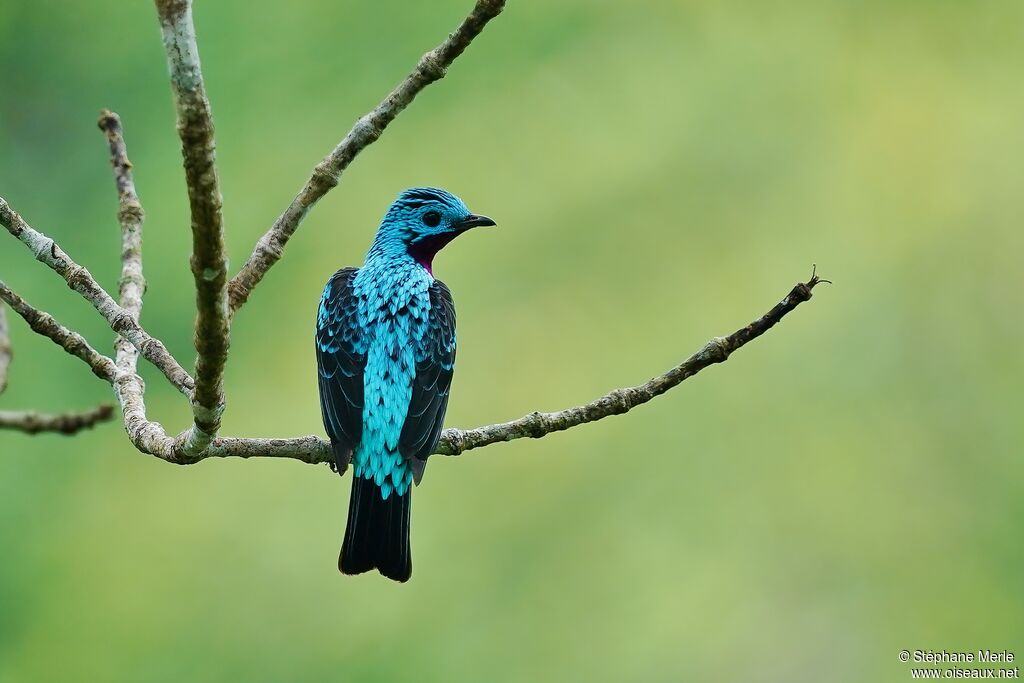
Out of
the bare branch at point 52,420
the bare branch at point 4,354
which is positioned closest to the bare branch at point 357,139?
the bare branch at point 52,420

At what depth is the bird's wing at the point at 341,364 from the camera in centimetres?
551

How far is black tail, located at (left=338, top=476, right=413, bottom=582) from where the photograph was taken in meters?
5.55

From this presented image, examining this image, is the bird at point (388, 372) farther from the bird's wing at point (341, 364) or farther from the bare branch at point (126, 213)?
the bare branch at point (126, 213)

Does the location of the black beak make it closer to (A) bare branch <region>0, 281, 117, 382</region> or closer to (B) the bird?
(B) the bird

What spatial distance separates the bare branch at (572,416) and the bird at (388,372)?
40cm

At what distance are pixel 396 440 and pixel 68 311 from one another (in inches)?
415

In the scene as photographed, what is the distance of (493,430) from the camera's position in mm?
4789

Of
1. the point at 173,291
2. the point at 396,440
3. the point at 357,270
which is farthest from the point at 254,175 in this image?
the point at 396,440

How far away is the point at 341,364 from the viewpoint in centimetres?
582

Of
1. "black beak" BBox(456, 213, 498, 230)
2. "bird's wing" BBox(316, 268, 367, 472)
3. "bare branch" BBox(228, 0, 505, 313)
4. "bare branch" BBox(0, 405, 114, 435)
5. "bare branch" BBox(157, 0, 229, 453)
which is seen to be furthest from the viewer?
"black beak" BBox(456, 213, 498, 230)

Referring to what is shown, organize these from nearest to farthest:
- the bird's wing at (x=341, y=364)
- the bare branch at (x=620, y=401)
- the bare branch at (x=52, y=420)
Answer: the bare branch at (x=620, y=401) → the bare branch at (x=52, y=420) → the bird's wing at (x=341, y=364)

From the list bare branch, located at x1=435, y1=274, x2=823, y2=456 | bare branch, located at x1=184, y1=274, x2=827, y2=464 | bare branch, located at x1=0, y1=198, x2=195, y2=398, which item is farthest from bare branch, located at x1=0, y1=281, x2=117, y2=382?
bare branch, located at x1=435, y1=274, x2=823, y2=456

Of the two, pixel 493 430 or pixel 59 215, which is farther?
pixel 59 215

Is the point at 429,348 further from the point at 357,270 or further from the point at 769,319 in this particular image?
the point at 769,319
